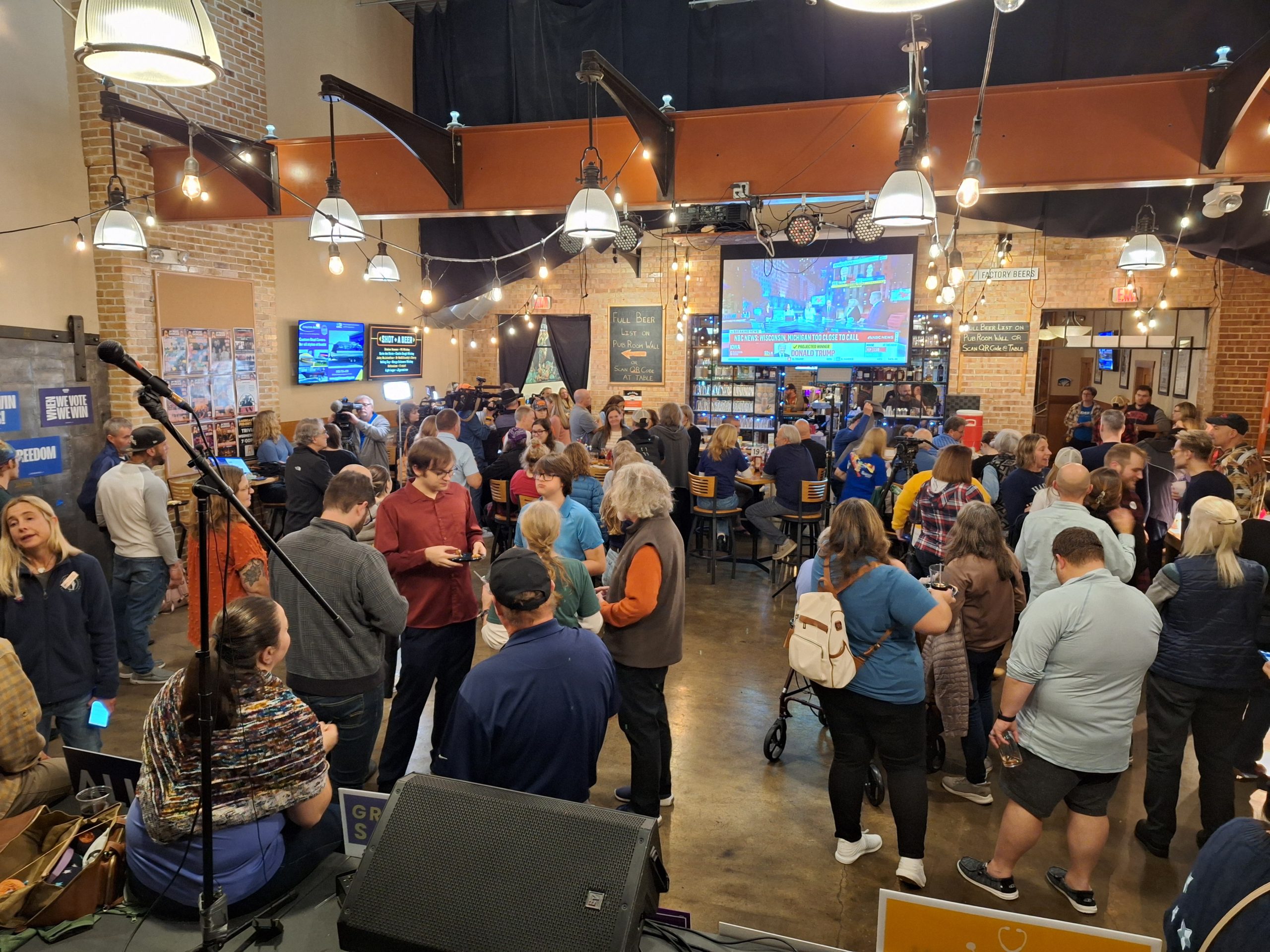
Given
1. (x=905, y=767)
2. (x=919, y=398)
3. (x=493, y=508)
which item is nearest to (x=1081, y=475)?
(x=905, y=767)

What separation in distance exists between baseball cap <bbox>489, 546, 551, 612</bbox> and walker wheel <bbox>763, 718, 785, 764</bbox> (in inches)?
87.1

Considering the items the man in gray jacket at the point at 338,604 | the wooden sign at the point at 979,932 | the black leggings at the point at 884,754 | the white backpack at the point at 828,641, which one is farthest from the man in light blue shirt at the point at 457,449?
the wooden sign at the point at 979,932

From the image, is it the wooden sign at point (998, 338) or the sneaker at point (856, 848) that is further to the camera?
the wooden sign at point (998, 338)

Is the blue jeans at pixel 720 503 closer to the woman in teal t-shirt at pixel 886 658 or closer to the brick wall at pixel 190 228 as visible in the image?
the woman in teal t-shirt at pixel 886 658

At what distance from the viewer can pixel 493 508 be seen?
23.2 feet

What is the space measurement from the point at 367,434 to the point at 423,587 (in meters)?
4.73

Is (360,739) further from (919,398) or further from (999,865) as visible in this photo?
(919,398)

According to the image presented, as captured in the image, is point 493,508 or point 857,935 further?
point 493,508

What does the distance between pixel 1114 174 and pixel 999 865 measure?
413cm

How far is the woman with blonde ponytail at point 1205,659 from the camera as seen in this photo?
287 centimetres

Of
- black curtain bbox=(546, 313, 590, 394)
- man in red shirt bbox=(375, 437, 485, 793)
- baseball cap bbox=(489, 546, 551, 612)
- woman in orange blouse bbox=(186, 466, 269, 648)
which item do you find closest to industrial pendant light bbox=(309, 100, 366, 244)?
woman in orange blouse bbox=(186, 466, 269, 648)

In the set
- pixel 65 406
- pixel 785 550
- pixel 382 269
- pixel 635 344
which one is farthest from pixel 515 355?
pixel 785 550

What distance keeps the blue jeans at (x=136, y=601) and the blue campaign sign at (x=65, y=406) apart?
2143 millimetres

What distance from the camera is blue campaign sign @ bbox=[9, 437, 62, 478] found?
569 centimetres
